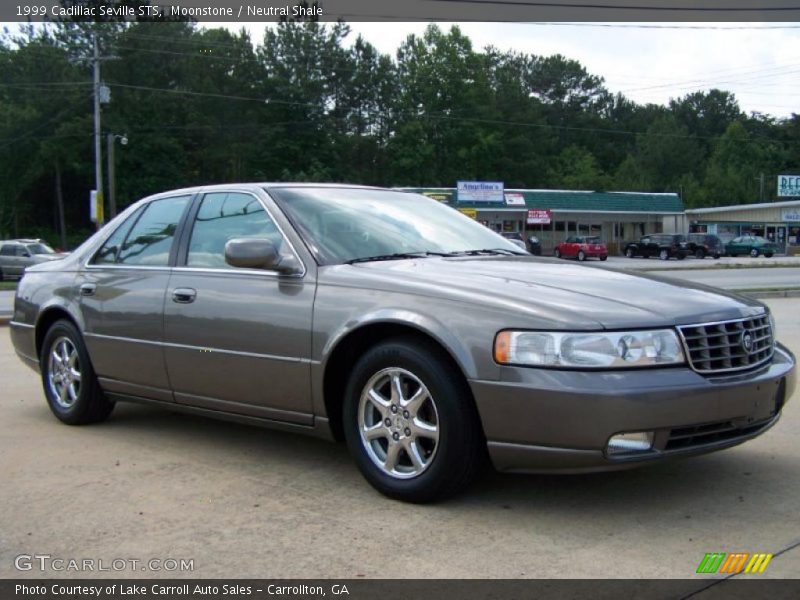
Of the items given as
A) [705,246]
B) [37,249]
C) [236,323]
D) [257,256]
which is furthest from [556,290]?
[705,246]

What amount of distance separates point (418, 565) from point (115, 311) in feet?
9.71

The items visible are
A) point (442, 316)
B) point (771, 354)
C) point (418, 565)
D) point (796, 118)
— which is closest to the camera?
point (418, 565)

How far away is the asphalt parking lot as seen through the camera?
3424 mm

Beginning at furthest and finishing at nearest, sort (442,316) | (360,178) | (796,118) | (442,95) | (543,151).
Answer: (796,118), (543,151), (442,95), (360,178), (442,316)

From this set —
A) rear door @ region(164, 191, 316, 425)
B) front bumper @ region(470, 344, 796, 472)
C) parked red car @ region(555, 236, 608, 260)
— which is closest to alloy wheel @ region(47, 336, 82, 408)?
rear door @ region(164, 191, 316, 425)

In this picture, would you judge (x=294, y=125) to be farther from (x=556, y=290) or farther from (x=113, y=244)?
(x=556, y=290)

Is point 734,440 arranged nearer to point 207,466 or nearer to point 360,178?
point 207,466

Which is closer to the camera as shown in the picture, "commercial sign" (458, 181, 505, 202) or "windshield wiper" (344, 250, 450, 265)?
"windshield wiper" (344, 250, 450, 265)

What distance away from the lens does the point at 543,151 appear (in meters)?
94.8

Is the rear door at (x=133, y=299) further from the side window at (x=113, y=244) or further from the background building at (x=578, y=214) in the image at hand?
the background building at (x=578, y=214)

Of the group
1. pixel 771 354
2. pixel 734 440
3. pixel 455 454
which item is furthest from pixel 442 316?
pixel 771 354

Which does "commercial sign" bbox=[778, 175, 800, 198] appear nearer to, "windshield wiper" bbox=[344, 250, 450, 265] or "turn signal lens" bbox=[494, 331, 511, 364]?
"windshield wiper" bbox=[344, 250, 450, 265]

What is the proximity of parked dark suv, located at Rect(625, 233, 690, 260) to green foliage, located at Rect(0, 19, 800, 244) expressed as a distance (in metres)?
25.8

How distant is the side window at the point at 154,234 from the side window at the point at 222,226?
0.22 metres
